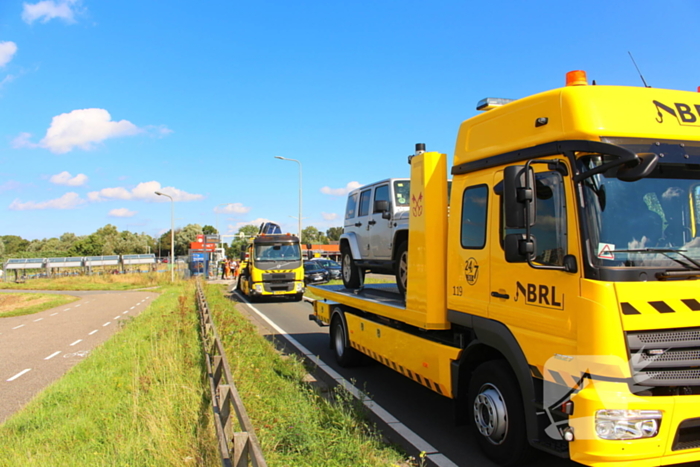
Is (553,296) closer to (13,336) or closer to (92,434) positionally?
(92,434)

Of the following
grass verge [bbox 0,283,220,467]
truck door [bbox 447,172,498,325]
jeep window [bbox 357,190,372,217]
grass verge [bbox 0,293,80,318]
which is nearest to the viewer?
truck door [bbox 447,172,498,325]

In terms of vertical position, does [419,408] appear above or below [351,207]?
below

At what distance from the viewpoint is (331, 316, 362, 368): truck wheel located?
8.63 m

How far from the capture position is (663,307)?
11.5ft

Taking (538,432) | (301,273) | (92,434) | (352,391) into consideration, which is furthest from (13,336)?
(538,432)

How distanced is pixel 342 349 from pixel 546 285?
5.32 meters

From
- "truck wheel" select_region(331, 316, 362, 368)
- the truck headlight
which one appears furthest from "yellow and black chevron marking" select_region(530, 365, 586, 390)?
"truck wheel" select_region(331, 316, 362, 368)

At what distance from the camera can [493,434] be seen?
15.0ft

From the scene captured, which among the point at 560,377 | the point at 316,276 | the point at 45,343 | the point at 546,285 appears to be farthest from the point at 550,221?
the point at 316,276

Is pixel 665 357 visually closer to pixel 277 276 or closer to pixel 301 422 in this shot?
pixel 301 422

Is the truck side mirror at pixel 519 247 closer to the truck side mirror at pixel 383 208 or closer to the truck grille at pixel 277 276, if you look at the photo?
the truck side mirror at pixel 383 208

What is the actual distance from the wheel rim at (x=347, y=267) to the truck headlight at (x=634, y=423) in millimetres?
6383

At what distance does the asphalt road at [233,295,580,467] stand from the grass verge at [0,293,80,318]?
60.9 ft

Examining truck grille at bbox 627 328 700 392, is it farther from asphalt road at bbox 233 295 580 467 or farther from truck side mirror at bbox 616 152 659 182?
asphalt road at bbox 233 295 580 467
